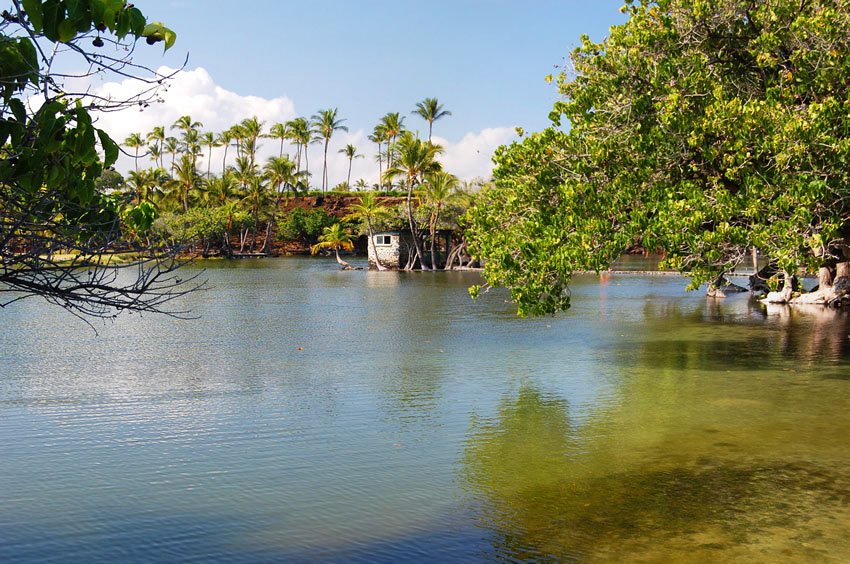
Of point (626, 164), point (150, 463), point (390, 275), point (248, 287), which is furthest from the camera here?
point (390, 275)

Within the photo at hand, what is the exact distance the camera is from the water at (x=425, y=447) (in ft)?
30.4

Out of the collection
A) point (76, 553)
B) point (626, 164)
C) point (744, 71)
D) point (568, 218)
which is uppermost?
point (744, 71)

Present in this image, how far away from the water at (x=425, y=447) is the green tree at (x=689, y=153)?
288cm

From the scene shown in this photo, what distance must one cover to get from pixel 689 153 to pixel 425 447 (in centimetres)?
835

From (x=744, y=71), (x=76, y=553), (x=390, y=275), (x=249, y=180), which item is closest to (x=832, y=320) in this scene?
(x=744, y=71)

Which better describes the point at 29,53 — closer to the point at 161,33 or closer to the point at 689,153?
the point at 161,33

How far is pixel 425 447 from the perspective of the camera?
1320 centimetres

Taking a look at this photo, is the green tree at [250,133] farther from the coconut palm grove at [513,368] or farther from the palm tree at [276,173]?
the coconut palm grove at [513,368]

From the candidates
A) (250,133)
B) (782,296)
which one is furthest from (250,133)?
(782,296)

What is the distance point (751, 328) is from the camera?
28.6 metres

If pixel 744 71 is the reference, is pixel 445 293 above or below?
below

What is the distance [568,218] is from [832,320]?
51.1ft

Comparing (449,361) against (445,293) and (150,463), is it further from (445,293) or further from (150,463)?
(445,293)

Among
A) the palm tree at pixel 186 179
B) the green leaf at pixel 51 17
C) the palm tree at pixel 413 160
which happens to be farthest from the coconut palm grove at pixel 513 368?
the palm tree at pixel 186 179
